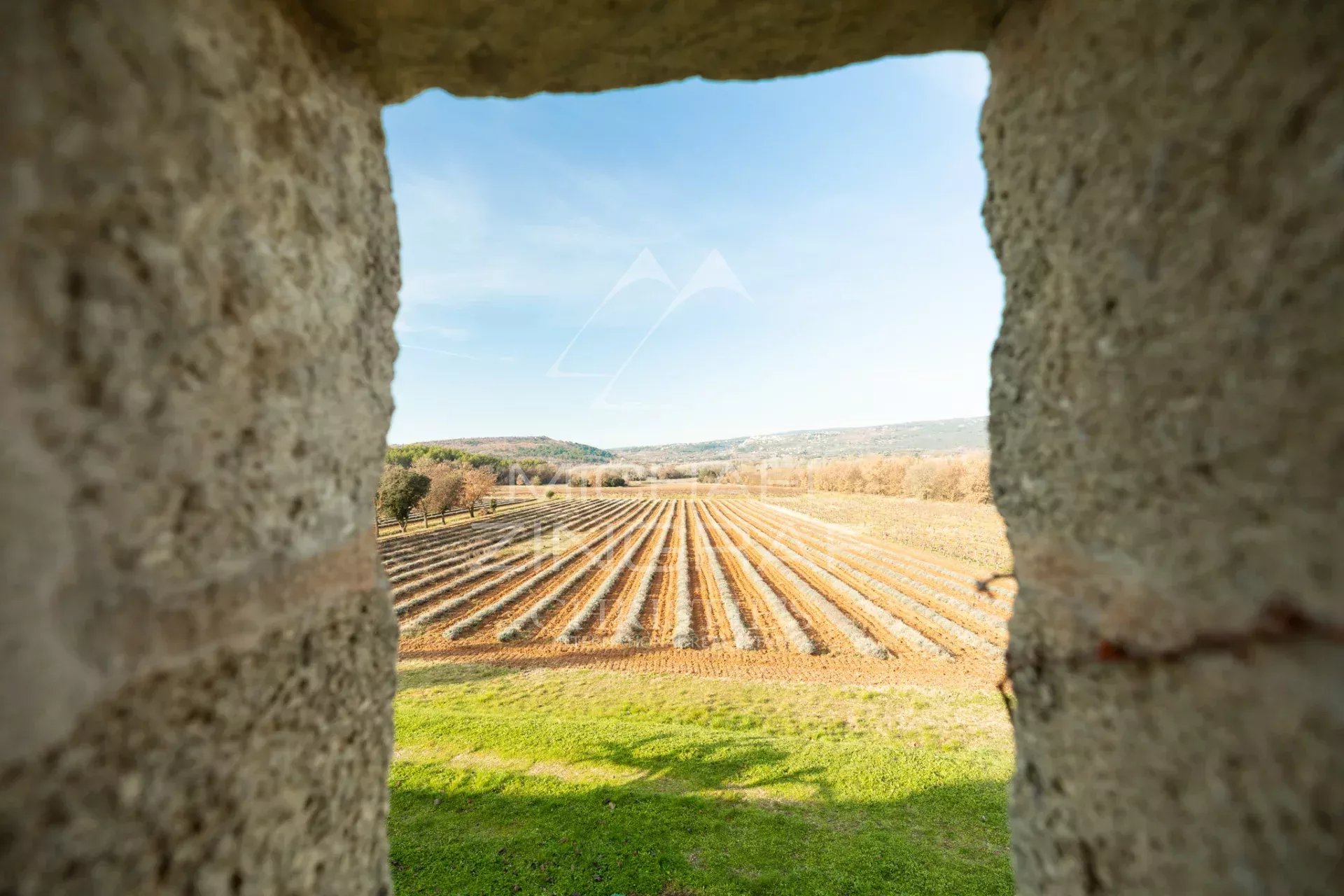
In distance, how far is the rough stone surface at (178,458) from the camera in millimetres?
626

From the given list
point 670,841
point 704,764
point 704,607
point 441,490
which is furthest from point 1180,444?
point 441,490

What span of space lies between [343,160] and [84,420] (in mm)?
808

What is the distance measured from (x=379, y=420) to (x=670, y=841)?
5.12 metres

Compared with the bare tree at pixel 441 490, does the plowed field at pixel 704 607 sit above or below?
below

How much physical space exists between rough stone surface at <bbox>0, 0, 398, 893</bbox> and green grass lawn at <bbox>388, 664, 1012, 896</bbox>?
163 inches

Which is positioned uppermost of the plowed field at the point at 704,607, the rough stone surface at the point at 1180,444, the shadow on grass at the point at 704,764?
the rough stone surface at the point at 1180,444

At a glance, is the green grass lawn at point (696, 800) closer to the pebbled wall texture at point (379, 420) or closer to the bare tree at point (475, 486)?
the pebbled wall texture at point (379, 420)

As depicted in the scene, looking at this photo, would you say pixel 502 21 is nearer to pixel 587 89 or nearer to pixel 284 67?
pixel 587 89

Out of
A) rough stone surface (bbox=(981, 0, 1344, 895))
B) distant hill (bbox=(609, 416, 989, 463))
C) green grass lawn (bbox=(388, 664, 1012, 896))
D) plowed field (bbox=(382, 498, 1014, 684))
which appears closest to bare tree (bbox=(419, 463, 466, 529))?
plowed field (bbox=(382, 498, 1014, 684))

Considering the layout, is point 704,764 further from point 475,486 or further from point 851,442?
point 851,442

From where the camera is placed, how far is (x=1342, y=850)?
637mm

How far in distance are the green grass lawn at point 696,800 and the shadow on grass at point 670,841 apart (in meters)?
0.02

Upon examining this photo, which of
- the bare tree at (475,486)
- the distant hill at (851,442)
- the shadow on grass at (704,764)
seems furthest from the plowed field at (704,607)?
the distant hill at (851,442)

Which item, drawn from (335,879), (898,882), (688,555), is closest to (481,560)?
(688,555)
